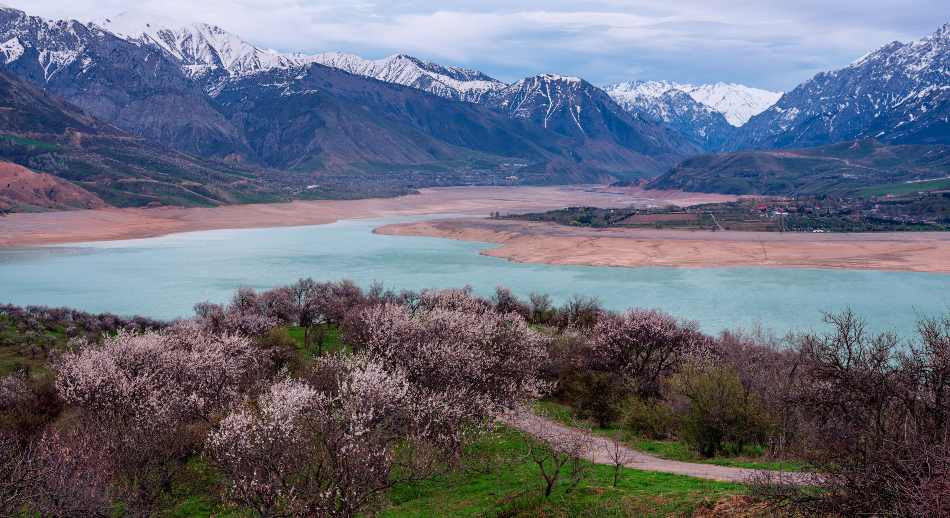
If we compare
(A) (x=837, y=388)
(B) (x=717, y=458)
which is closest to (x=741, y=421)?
(B) (x=717, y=458)

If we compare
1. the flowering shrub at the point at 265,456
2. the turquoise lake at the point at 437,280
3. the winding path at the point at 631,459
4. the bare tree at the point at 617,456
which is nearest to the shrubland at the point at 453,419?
the flowering shrub at the point at 265,456

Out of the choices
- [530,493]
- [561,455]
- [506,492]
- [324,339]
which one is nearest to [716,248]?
[324,339]

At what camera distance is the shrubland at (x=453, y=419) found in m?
22.0

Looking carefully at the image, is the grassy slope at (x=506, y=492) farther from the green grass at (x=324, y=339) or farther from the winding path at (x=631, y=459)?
the green grass at (x=324, y=339)

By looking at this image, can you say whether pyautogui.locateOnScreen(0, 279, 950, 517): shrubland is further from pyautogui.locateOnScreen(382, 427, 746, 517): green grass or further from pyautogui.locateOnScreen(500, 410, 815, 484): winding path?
pyautogui.locateOnScreen(500, 410, 815, 484): winding path

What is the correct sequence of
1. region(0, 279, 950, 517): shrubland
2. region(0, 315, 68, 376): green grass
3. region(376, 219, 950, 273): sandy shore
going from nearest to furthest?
region(0, 279, 950, 517): shrubland, region(0, 315, 68, 376): green grass, region(376, 219, 950, 273): sandy shore

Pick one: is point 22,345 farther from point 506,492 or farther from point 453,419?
point 506,492

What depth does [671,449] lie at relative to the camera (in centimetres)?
3450

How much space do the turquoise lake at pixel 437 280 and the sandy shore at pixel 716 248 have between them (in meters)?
5.56

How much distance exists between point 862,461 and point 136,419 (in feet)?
86.5

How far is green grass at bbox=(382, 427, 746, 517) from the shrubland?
0.45 ft

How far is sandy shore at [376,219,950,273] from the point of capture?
391 feet

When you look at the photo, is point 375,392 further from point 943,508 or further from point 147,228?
point 147,228

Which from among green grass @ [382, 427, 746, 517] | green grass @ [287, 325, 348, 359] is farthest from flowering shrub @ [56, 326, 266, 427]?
green grass @ [287, 325, 348, 359]
